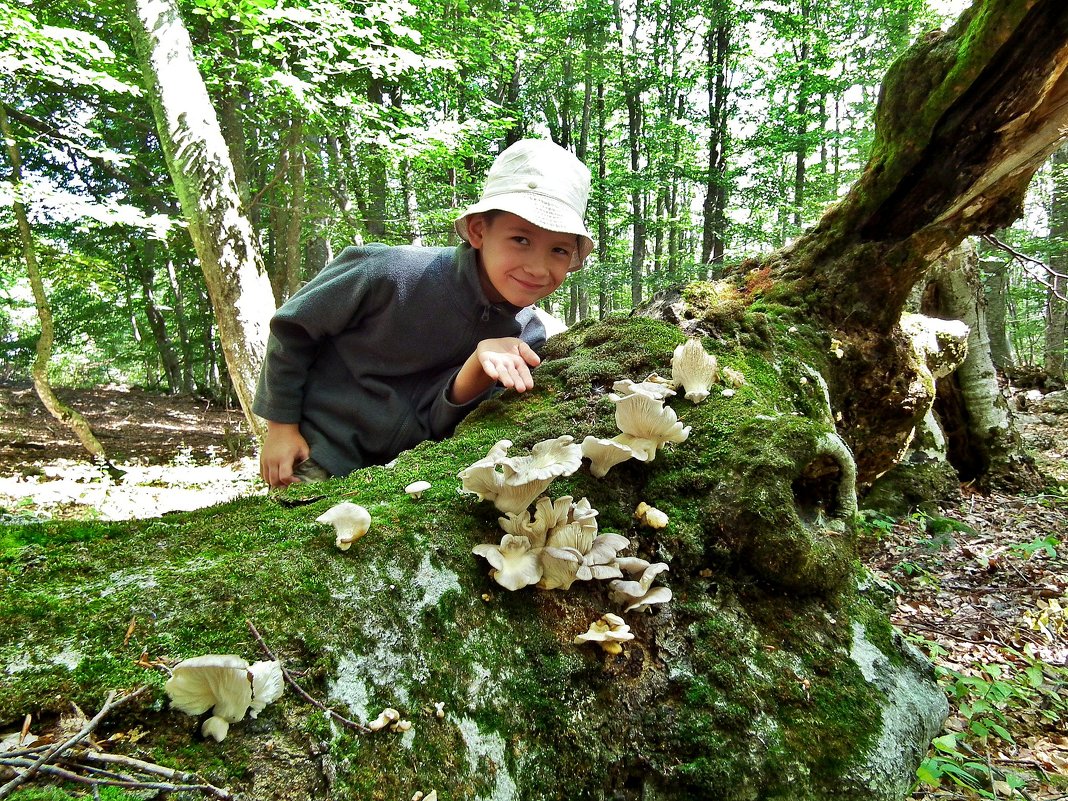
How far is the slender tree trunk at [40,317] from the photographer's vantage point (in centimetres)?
746

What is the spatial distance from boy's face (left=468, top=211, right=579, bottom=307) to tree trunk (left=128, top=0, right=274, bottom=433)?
4500mm

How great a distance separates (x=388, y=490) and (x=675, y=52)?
910 inches

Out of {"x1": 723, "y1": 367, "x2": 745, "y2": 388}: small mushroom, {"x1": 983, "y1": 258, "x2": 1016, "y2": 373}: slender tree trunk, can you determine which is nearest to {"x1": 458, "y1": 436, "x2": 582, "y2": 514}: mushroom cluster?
{"x1": 723, "y1": 367, "x2": 745, "y2": 388}: small mushroom

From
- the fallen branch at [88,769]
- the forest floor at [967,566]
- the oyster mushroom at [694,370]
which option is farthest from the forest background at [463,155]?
the fallen branch at [88,769]

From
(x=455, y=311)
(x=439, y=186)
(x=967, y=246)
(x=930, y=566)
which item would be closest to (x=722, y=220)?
(x=439, y=186)

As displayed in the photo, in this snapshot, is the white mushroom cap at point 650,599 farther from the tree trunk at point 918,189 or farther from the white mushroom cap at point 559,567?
the tree trunk at point 918,189

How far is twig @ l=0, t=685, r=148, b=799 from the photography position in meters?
0.80

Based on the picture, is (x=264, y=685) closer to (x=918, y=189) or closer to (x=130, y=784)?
(x=130, y=784)

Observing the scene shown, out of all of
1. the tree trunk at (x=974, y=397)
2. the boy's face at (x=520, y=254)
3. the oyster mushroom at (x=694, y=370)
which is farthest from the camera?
the tree trunk at (x=974, y=397)

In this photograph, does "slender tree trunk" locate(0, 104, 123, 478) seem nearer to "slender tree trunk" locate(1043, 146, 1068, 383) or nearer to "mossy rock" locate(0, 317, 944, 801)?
"mossy rock" locate(0, 317, 944, 801)

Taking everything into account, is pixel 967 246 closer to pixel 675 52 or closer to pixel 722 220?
pixel 722 220

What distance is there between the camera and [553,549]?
5.10 ft

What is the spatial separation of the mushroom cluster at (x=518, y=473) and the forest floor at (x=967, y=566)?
1.99 metres

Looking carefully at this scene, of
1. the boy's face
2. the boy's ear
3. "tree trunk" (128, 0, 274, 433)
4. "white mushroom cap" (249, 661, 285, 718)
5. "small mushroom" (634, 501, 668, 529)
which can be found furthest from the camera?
"tree trunk" (128, 0, 274, 433)
